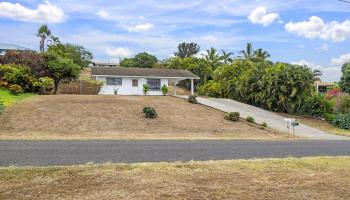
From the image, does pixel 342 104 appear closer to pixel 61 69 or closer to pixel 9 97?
pixel 61 69

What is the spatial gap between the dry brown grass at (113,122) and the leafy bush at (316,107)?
10628 mm

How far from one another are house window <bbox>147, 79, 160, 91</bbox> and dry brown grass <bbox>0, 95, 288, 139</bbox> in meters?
15.8

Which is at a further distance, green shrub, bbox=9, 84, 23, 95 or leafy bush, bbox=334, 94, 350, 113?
leafy bush, bbox=334, 94, 350, 113

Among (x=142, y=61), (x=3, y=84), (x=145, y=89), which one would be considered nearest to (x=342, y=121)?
(x=145, y=89)

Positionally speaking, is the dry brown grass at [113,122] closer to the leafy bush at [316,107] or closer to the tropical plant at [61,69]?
the tropical plant at [61,69]

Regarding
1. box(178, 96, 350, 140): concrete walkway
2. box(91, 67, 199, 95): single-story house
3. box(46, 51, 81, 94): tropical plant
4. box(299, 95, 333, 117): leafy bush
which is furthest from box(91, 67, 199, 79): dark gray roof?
box(299, 95, 333, 117): leafy bush

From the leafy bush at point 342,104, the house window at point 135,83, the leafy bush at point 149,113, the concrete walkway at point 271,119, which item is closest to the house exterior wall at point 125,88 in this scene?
the house window at point 135,83

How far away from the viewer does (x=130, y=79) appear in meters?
47.4

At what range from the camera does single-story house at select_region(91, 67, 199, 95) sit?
151ft

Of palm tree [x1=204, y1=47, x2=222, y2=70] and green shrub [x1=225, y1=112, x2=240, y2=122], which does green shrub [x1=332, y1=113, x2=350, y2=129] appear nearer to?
green shrub [x1=225, y1=112, x2=240, y2=122]

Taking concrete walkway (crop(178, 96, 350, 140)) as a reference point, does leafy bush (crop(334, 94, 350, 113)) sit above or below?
above

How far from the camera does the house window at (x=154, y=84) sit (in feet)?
160

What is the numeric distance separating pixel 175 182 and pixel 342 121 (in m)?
31.0

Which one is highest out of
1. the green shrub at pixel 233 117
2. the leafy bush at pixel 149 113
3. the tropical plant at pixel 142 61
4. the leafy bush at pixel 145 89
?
the tropical plant at pixel 142 61
